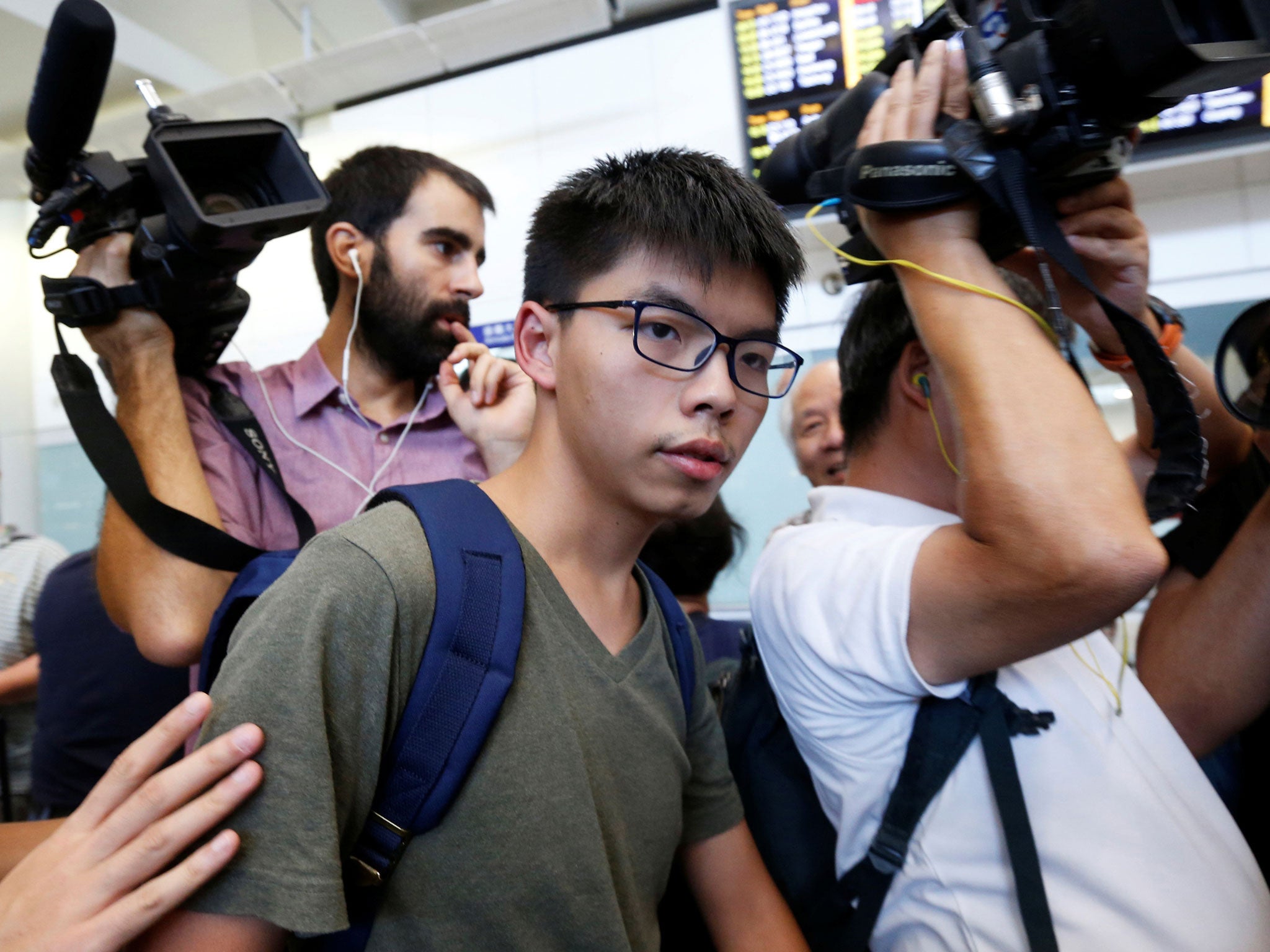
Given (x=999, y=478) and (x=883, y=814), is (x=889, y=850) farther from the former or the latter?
(x=999, y=478)

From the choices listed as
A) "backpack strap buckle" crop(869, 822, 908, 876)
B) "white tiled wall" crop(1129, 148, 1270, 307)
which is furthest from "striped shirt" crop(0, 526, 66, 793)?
"white tiled wall" crop(1129, 148, 1270, 307)

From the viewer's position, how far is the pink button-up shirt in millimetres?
1293

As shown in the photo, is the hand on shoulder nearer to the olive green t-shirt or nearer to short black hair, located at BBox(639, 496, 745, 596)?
the olive green t-shirt

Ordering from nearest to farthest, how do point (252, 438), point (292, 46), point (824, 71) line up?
point (252, 438) → point (824, 71) → point (292, 46)

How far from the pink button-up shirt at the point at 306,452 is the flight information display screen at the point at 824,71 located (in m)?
1.89

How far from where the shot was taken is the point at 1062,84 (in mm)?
822

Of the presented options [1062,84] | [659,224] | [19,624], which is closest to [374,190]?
[659,224]

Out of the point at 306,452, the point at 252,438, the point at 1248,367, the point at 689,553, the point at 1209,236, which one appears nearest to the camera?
the point at 1248,367

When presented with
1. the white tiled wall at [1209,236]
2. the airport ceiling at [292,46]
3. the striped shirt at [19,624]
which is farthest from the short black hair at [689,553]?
the airport ceiling at [292,46]

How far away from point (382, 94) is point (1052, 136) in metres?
3.64

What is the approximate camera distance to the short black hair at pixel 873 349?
1.24 m

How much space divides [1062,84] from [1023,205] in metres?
0.12

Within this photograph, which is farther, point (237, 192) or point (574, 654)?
point (237, 192)

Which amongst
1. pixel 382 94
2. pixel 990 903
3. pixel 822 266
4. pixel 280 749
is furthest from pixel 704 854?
pixel 382 94
